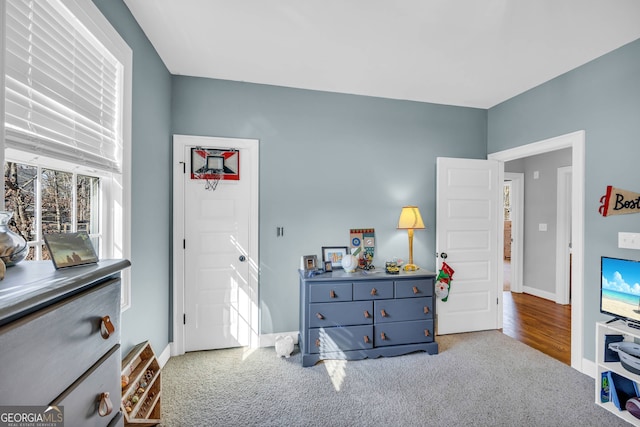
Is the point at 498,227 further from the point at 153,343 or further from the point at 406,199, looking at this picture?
the point at 153,343

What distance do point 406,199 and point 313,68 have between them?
5.65 ft

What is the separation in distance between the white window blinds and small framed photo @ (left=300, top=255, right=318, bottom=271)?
5.47 ft

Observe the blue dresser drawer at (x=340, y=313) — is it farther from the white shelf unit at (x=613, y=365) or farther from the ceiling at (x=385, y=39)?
the ceiling at (x=385, y=39)

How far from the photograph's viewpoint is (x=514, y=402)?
2035 mm

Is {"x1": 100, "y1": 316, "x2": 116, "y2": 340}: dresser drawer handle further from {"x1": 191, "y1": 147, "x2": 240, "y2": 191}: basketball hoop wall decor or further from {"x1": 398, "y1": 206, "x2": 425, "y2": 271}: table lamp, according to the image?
{"x1": 398, "y1": 206, "x2": 425, "y2": 271}: table lamp

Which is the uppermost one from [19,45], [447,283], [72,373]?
[19,45]

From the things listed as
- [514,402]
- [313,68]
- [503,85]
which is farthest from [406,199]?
[514,402]

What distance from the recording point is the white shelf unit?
1867mm

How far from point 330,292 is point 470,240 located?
6.16 feet

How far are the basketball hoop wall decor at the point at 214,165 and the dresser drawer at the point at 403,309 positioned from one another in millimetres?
1901

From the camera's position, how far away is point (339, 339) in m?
2.56

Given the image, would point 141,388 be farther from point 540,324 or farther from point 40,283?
point 540,324

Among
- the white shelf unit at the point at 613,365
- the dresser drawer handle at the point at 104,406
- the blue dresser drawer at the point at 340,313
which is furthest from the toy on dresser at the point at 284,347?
the white shelf unit at the point at 613,365

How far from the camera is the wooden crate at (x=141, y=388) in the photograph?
157cm
